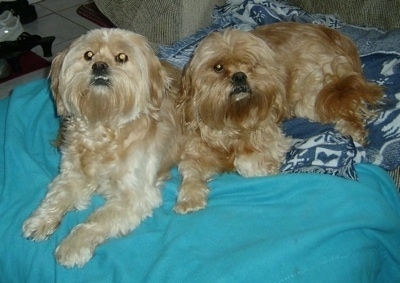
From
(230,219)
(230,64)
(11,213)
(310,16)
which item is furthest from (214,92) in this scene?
(310,16)

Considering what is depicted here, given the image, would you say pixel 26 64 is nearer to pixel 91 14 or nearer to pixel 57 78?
pixel 91 14

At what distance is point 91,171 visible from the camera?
2457 mm

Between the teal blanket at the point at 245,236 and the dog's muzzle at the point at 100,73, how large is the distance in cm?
60

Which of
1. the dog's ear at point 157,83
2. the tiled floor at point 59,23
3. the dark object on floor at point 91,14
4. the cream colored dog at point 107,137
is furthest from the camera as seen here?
the dark object on floor at point 91,14

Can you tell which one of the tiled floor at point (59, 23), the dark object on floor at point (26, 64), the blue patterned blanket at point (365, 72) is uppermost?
the blue patterned blanket at point (365, 72)

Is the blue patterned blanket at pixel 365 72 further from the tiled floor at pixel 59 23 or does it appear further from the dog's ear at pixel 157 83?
the tiled floor at pixel 59 23

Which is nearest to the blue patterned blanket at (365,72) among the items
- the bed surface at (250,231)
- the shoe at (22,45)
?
the bed surface at (250,231)

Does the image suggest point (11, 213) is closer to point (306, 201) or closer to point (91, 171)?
point (91, 171)

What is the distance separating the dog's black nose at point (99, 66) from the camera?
216 cm

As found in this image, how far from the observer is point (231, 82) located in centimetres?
234

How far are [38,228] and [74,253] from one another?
0.84 feet

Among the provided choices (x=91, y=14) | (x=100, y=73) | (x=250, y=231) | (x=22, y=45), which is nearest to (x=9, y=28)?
(x=22, y=45)

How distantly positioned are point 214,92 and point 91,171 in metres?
0.67

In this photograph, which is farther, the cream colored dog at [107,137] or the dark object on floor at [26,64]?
the dark object on floor at [26,64]
